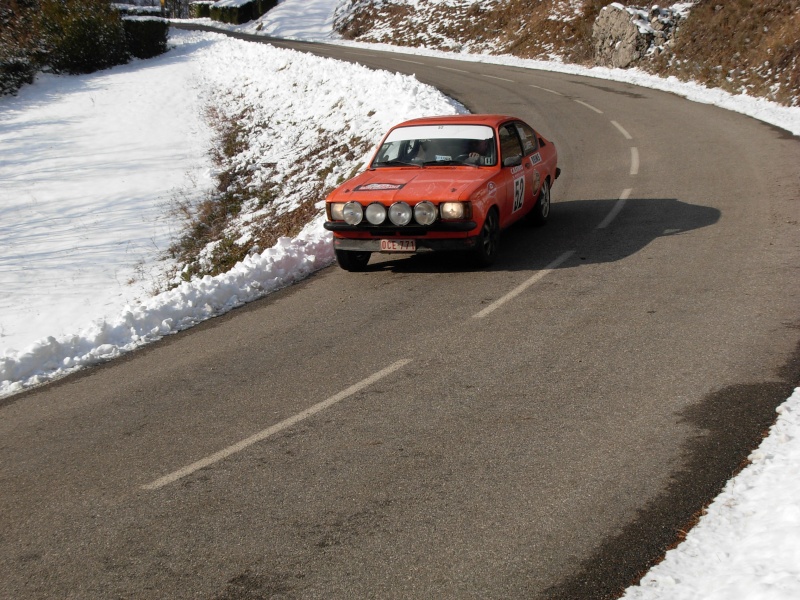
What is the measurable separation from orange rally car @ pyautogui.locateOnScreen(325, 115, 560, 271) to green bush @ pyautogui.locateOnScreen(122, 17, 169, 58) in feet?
114

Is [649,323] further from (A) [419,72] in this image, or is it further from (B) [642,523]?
(A) [419,72]

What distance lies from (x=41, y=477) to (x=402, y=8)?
48.3 meters

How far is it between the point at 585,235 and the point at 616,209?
1.49 metres

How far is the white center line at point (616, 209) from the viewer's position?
11377 mm

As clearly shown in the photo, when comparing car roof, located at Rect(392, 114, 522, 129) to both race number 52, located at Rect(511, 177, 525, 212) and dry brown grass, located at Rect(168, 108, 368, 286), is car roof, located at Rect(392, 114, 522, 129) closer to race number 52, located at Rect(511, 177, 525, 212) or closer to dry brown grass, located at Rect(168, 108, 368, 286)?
race number 52, located at Rect(511, 177, 525, 212)

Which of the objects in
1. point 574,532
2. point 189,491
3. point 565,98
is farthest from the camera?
point 565,98

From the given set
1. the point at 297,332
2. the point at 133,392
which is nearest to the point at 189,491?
the point at 133,392

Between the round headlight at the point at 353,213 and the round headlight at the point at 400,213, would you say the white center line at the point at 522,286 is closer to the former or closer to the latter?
the round headlight at the point at 400,213

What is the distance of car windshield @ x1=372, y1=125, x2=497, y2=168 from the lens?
10.3 m

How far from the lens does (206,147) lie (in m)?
26.2

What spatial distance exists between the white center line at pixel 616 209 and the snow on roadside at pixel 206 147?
3589 millimetres

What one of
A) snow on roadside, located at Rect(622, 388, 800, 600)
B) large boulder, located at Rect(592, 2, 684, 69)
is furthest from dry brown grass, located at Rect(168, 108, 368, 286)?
large boulder, located at Rect(592, 2, 684, 69)

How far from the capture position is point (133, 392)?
700cm

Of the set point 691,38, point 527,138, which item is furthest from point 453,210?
point 691,38
